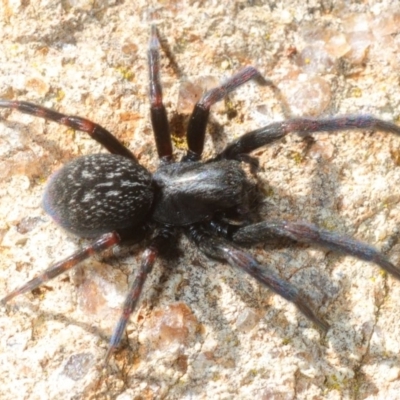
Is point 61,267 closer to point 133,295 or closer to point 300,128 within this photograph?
point 133,295

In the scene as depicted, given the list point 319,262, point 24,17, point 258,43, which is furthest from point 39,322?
point 258,43

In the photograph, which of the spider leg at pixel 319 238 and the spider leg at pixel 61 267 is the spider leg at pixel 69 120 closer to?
the spider leg at pixel 61 267

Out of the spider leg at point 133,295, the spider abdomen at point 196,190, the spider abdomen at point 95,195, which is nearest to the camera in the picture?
the spider leg at point 133,295

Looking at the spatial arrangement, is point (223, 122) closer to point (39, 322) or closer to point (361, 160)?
point (361, 160)

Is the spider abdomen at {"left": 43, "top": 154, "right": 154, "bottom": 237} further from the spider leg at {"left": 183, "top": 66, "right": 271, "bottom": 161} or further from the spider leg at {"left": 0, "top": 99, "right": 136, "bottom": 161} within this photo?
the spider leg at {"left": 183, "top": 66, "right": 271, "bottom": 161}

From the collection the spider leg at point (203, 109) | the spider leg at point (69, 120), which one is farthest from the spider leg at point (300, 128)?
the spider leg at point (69, 120)
